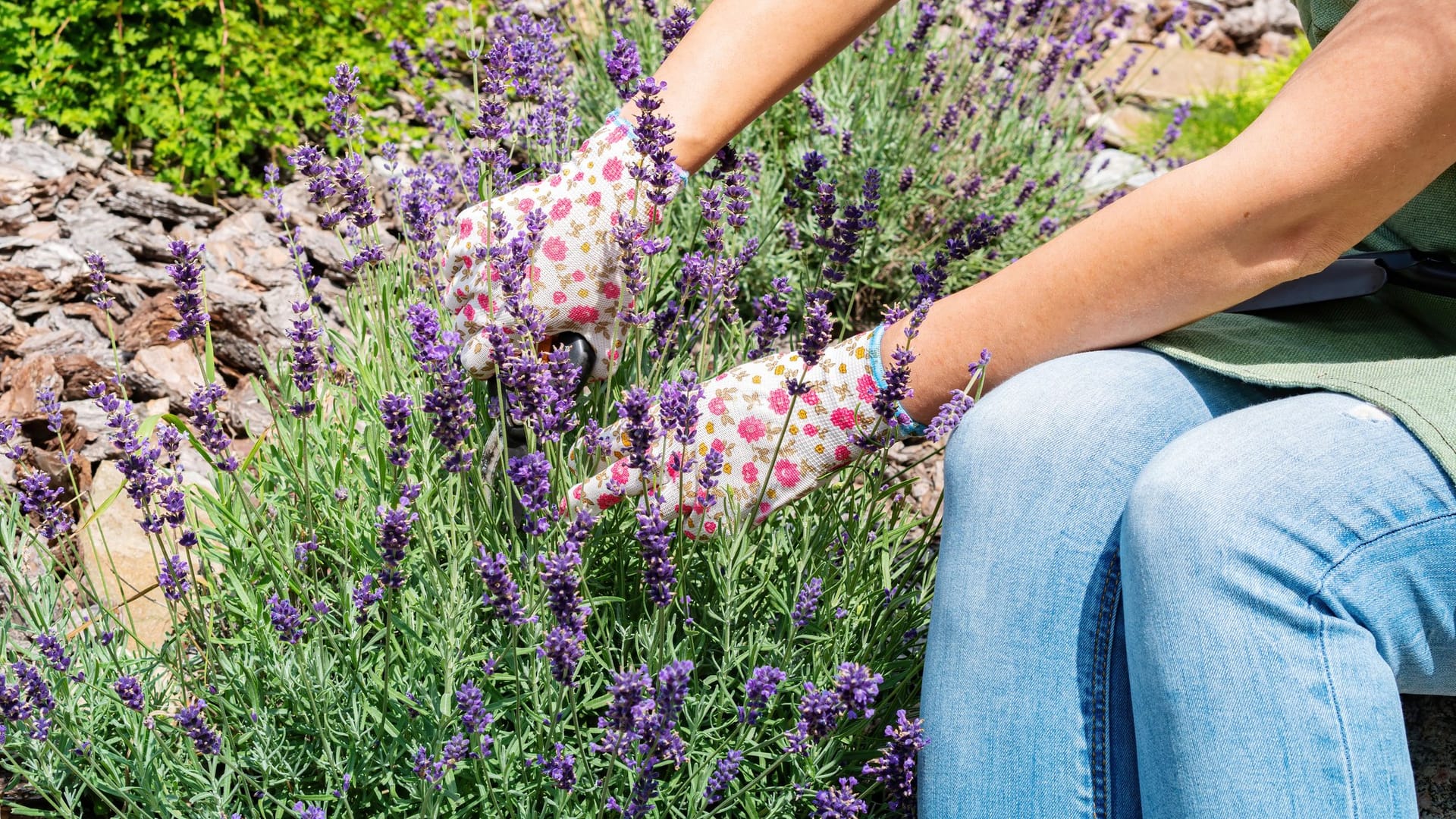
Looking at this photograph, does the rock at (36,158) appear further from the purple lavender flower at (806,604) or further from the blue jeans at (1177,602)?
the blue jeans at (1177,602)

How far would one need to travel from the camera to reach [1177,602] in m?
1.27

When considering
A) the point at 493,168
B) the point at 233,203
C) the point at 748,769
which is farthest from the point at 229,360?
the point at 748,769

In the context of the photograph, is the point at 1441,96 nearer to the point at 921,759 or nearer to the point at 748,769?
the point at 921,759

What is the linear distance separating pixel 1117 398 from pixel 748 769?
750 millimetres

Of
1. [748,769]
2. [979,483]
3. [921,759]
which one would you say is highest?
[979,483]

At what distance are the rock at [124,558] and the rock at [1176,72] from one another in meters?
4.32

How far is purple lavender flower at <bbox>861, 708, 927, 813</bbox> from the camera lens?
1435 mm

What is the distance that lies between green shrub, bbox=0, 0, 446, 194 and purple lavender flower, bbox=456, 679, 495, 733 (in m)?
2.39

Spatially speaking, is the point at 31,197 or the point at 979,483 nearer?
the point at 979,483

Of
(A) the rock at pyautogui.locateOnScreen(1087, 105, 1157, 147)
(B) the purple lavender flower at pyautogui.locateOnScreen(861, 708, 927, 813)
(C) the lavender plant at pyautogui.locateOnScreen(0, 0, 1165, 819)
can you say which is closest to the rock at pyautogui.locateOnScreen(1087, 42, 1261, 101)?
(A) the rock at pyautogui.locateOnScreen(1087, 105, 1157, 147)

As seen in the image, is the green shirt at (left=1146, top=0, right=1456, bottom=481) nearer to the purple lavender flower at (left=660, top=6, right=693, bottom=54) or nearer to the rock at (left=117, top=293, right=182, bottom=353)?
the purple lavender flower at (left=660, top=6, right=693, bottom=54)

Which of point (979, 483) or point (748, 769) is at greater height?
point (979, 483)

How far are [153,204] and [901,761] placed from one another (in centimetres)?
264

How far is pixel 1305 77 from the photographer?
1.36 m
